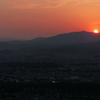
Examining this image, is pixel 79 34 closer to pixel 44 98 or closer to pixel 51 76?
pixel 51 76

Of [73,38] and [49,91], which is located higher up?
[73,38]

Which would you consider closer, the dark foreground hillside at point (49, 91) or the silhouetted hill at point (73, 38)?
the dark foreground hillside at point (49, 91)

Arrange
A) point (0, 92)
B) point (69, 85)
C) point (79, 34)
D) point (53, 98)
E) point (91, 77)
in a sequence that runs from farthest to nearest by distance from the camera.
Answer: point (79, 34), point (91, 77), point (69, 85), point (0, 92), point (53, 98)

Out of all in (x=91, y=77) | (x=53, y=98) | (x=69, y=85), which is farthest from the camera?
(x=91, y=77)

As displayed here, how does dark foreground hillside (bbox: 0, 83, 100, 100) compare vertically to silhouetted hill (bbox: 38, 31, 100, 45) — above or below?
below

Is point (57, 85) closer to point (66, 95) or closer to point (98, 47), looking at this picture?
point (66, 95)

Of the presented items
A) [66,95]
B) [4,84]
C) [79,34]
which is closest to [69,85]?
[66,95]

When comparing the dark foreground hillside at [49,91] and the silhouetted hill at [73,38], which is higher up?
the silhouetted hill at [73,38]

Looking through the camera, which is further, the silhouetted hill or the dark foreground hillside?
the silhouetted hill

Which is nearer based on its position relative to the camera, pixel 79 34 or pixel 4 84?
pixel 4 84

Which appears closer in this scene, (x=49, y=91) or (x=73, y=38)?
(x=49, y=91)
